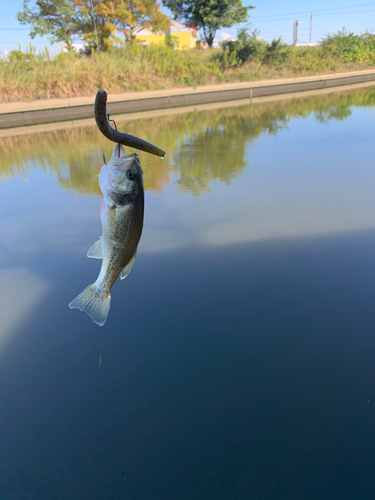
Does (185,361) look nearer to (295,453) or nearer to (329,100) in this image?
(295,453)

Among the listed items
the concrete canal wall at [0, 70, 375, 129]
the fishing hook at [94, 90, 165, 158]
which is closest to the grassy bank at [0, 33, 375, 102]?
the concrete canal wall at [0, 70, 375, 129]

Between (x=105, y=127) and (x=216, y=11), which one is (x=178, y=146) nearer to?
(x=105, y=127)

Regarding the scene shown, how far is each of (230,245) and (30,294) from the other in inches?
65.8

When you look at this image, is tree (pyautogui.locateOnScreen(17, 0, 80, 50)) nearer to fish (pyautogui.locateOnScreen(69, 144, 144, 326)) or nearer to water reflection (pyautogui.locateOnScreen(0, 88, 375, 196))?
water reflection (pyautogui.locateOnScreen(0, 88, 375, 196))

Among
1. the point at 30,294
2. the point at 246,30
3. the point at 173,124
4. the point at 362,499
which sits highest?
the point at 246,30

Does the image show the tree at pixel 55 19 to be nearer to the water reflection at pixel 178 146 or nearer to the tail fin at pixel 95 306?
the water reflection at pixel 178 146

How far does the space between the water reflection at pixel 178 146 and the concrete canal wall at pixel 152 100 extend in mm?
1970

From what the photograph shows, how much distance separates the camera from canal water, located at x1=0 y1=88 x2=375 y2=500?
60.5 inches

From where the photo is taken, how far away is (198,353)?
6.91 feet

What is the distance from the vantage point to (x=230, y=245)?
329 cm

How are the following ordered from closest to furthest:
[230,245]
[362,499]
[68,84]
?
[362,499] → [230,245] → [68,84]

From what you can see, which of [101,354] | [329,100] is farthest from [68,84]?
[101,354]

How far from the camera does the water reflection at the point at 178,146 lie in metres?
5.34

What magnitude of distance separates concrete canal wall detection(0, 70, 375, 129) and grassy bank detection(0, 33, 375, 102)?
71 cm
